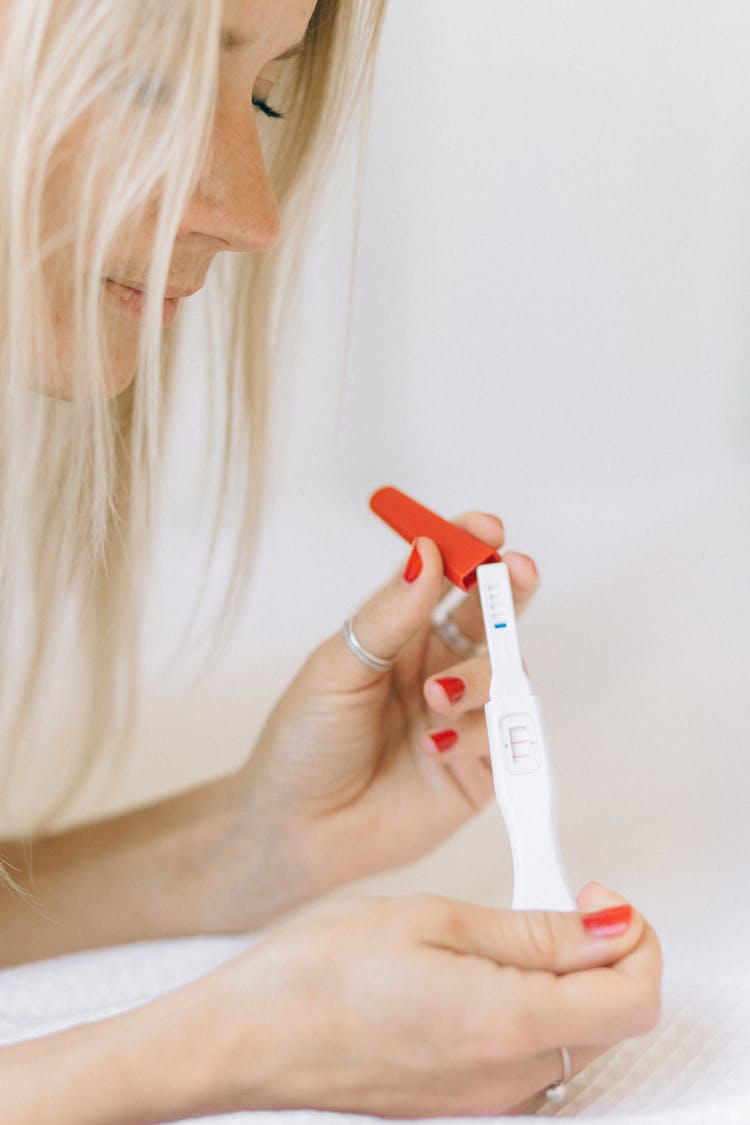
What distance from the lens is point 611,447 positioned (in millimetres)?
1438

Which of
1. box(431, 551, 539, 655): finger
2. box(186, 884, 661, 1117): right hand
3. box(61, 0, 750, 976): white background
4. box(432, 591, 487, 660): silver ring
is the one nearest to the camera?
box(186, 884, 661, 1117): right hand

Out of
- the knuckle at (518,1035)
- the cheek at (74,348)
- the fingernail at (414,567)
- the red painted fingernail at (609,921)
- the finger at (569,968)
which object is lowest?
the knuckle at (518,1035)

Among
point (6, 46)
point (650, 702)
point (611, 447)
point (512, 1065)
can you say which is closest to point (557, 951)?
point (512, 1065)

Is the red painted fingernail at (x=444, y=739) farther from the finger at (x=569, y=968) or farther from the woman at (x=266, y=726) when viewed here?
the finger at (x=569, y=968)

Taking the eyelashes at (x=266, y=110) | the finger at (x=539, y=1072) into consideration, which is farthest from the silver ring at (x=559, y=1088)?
the eyelashes at (x=266, y=110)

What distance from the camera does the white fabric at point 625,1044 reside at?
0.52m

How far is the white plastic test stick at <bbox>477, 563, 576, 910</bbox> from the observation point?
573 millimetres

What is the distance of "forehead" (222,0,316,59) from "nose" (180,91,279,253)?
1.1 inches

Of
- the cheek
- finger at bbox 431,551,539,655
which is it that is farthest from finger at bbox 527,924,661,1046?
the cheek

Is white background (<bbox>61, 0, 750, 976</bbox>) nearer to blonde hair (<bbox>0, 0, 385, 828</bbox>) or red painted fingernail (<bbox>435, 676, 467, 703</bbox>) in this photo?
blonde hair (<bbox>0, 0, 385, 828</bbox>)

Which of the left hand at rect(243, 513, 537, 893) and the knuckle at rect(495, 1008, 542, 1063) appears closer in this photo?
the knuckle at rect(495, 1008, 542, 1063)

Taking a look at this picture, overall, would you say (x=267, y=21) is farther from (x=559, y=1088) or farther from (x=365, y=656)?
(x=559, y=1088)

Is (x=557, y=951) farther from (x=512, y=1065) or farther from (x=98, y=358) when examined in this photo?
(x=98, y=358)

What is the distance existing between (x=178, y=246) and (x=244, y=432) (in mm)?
243
